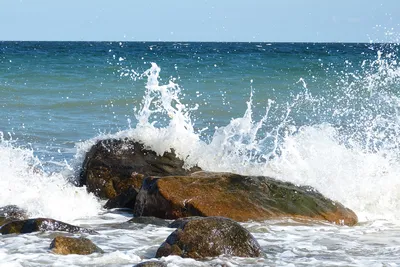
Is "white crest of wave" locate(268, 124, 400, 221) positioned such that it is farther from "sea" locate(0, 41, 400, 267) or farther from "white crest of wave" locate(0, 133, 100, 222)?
"white crest of wave" locate(0, 133, 100, 222)

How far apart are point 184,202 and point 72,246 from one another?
5.14 ft

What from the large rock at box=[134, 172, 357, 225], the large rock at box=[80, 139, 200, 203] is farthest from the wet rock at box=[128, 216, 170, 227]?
the large rock at box=[80, 139, 200, 203]

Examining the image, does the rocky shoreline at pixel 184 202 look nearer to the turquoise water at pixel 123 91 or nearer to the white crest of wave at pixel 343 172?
the white crest of wave at pixel 343 172

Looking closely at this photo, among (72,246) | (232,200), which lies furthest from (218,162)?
(72,246)

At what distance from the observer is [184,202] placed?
6980mm

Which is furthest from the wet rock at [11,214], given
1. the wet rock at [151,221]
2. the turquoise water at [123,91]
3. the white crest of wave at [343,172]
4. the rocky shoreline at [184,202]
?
the turquoise water at [123,91]

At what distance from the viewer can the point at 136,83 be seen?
21172 millimetres

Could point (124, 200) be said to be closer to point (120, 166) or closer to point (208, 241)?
point (120, 166)

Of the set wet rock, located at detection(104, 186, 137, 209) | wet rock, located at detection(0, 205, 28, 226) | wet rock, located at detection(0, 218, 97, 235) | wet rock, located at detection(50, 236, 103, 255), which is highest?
wet rock, located at detection(104, 186, 137, 209)

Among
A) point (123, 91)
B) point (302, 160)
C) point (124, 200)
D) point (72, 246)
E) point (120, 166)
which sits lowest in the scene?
point (72, 246)

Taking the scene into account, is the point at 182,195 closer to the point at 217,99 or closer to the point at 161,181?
the point at 161,181

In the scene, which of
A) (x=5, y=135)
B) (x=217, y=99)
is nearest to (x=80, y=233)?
(x=5, y=135)

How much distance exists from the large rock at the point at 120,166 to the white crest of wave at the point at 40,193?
0.22 metres

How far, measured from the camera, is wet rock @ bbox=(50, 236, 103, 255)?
5.61 m
